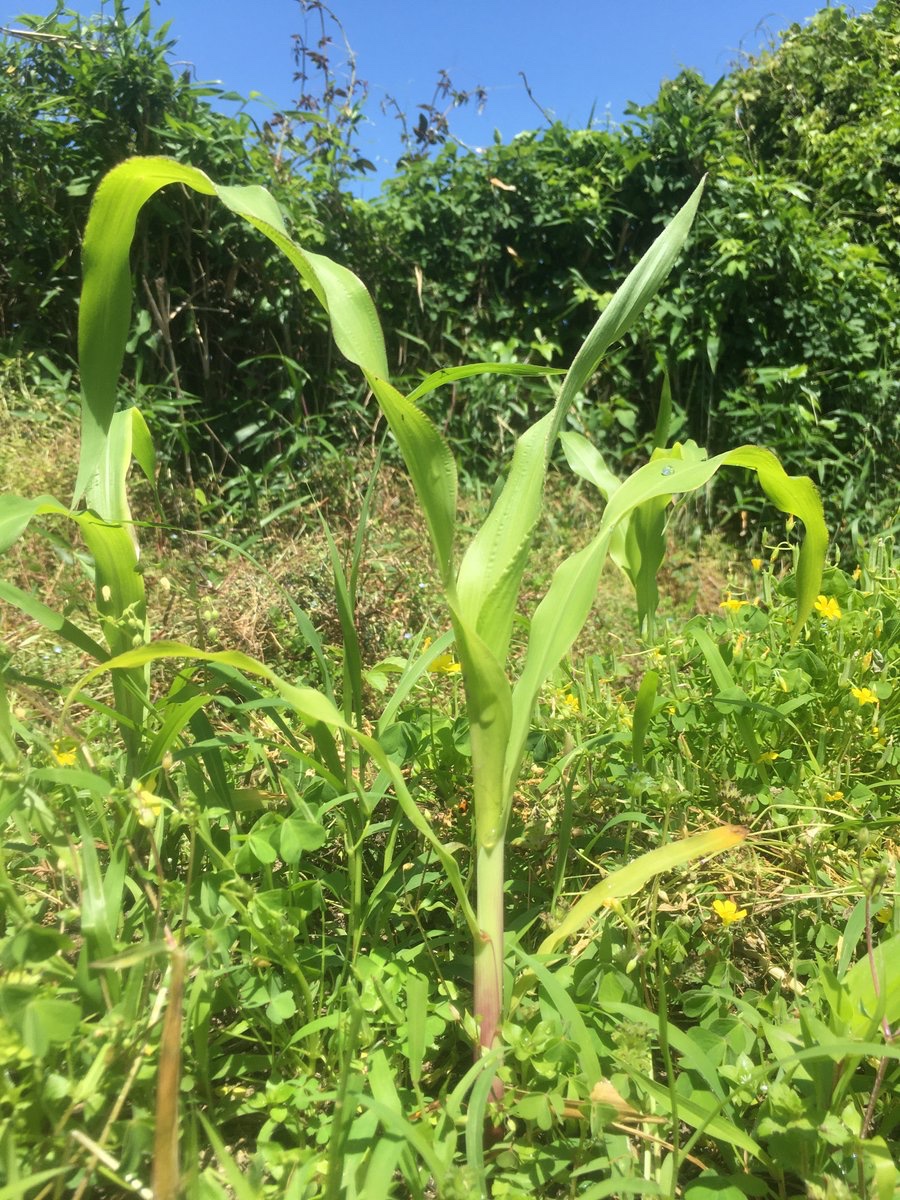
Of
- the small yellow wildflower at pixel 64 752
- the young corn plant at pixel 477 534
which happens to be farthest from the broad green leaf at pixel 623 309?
the small yellow wildflower at pixel 64 752

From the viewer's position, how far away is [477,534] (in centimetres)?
90

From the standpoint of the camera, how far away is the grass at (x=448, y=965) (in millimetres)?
681

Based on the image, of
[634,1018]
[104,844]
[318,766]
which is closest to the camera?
[634,1018]

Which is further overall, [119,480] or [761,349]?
[761,349]

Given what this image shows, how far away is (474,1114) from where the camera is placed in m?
0.69

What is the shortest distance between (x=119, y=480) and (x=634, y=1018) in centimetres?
103

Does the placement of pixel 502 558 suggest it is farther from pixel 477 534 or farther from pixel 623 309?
pixel 623 309

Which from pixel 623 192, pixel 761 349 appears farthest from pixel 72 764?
pixel 623 192

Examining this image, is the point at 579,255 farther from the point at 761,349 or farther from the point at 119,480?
the point at 119,480

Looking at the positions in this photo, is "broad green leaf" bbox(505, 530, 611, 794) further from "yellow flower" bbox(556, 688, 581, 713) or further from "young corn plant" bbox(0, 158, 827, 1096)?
"yellow flower" bbox(556, 688, 581, 713)

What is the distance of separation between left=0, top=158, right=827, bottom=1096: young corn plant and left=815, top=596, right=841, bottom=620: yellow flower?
0.56m

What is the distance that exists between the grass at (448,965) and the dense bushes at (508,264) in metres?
2.10

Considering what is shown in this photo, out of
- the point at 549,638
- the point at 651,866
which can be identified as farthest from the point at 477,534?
the point at 651,866

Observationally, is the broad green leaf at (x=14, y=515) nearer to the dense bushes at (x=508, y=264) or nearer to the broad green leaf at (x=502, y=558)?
the broad green leaf at (x=502, y=558)
